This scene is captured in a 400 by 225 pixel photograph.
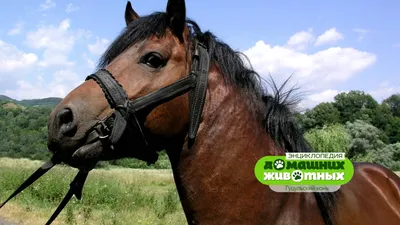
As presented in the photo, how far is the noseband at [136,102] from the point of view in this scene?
2.46 meters

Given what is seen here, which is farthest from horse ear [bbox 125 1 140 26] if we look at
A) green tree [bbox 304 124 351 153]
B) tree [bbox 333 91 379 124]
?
tree [bbox 333 91 379 124]

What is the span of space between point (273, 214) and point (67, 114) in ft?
4.81

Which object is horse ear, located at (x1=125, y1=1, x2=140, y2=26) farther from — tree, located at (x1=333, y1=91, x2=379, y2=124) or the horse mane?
tree, located at (x1=333, y1=91, x2=379, y2=124)

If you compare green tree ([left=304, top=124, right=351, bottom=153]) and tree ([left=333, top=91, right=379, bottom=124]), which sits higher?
tree ([left=333, top=91, right=379, bottom=124])

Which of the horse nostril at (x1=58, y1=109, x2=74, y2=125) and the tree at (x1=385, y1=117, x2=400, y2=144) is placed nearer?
the horse nostril at (x1=58, y1=109, x2=74, y2=125)

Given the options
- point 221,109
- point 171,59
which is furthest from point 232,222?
point 171,59

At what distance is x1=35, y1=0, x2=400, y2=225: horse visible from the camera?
2.46 m

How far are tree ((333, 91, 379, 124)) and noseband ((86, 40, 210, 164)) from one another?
42.0m

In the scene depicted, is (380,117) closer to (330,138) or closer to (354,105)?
(354,105)

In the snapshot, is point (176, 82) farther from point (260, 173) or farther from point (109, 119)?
point (260, 173)

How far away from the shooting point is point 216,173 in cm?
269

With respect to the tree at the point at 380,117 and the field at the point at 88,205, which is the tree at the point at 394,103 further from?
the field at the point at 88,205

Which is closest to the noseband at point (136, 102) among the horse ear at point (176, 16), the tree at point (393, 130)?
the horse ear at point (176, 16)

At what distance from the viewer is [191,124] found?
2.69m
